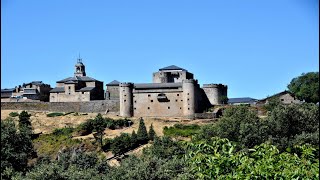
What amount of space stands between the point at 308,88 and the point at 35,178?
44651 mm

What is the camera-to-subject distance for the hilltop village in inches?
2270

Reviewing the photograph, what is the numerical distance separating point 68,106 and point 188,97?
1405cm

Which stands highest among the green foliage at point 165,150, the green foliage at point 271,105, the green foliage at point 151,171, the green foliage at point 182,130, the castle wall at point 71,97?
the castle wall at point 71,97

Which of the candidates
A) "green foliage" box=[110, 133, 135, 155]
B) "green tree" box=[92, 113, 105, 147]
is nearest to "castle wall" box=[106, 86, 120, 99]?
"green tree" box=[92, 113, 105, 147]

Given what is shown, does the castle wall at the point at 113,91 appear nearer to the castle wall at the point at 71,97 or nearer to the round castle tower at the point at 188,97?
the castle wall at the point at 71,97

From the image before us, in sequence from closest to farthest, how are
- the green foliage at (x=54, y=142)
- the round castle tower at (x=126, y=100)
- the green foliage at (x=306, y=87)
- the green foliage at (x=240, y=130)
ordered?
the green foliage at (x=240, y=130) → the green foliage at (x=54, y=142) → the round castle tower at (x=126, y=100) → the green foliage at (x=306, y=87)

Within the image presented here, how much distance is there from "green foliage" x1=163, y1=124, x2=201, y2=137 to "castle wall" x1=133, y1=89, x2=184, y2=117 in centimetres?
532

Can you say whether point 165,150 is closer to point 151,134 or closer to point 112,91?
point 151,134

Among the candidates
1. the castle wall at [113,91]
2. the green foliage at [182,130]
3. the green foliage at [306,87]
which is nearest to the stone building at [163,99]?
the green foliage at [182,130]

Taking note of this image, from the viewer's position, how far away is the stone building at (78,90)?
6331 centimetres

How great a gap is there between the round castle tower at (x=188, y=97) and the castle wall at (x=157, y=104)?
0.53 m

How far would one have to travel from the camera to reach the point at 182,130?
50.6m

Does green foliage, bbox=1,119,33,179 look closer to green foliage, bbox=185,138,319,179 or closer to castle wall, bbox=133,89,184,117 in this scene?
green foliage, bbox=185,138,319,179

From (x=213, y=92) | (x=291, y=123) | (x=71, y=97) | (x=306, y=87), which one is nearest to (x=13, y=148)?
(x=291, y=123)
